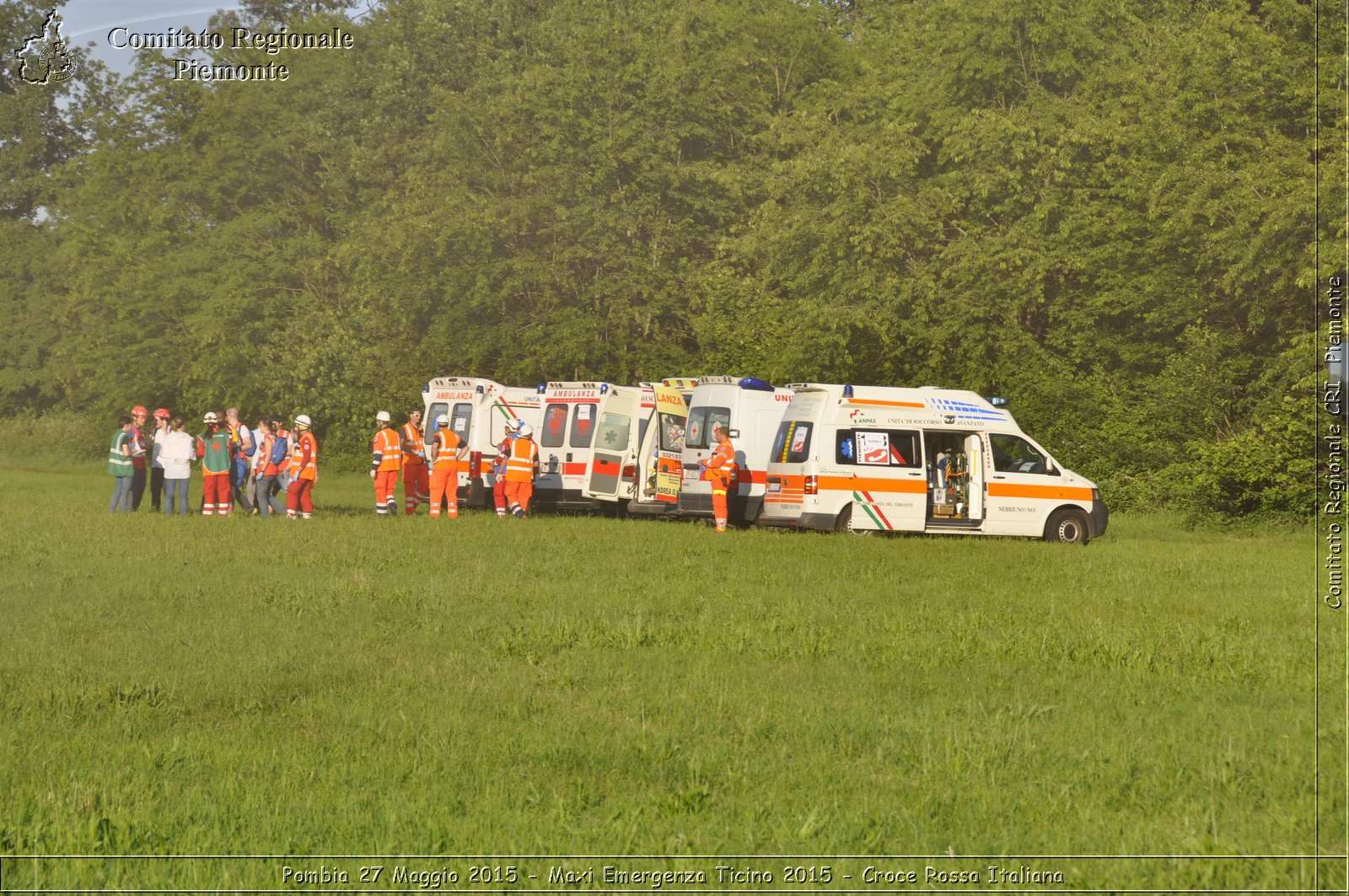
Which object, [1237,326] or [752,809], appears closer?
[752,809]

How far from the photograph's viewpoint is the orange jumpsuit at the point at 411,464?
27703 millimetres

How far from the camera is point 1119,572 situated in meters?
17.4

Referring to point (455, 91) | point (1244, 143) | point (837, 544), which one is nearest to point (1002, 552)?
point (837, 544)

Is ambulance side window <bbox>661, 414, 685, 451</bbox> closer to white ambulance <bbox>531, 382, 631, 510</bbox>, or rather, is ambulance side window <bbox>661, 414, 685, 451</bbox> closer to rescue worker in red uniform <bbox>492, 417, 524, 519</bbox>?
white ambulance <bbox>531, 382, 631, 510</bbox>

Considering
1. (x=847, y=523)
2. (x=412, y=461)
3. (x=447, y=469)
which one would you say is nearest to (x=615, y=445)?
(x=447, y=469)

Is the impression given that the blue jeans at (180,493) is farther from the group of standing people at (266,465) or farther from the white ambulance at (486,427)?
the white ambulance at (486,427)

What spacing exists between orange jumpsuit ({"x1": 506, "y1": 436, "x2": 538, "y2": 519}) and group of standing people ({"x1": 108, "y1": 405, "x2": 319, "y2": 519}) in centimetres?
330

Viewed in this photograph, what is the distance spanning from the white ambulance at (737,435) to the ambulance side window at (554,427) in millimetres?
3735

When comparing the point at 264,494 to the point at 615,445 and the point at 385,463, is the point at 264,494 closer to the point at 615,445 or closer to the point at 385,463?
the point at 385,463

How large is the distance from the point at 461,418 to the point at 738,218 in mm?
15613

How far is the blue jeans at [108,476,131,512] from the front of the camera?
26266mm

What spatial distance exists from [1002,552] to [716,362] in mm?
22063

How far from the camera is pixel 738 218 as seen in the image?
4519cm

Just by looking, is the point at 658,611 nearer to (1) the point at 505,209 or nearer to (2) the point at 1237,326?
(2) the point at 1237,326
